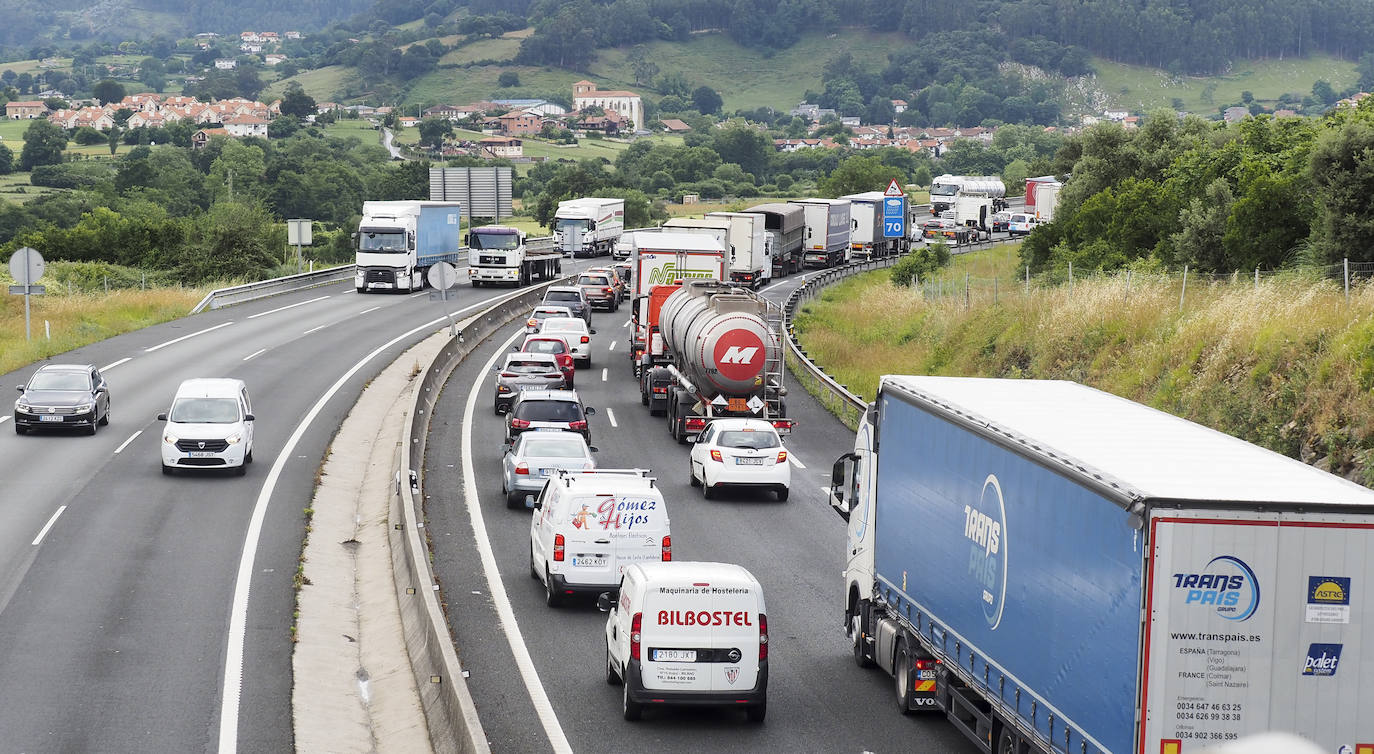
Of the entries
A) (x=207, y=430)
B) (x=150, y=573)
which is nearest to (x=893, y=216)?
(x=207, y=430)

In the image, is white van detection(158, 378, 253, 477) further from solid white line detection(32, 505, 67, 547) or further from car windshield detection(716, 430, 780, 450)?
car windshield detection(716, 430, 780, 450)

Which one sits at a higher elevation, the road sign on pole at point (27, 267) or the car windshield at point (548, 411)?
the road sign on pole at point (27, 267)

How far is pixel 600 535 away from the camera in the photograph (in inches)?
791

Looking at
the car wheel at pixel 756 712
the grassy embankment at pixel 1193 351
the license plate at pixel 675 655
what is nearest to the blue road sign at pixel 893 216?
the grassy embankment at pixel 1193 351

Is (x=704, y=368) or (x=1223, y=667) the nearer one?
(x=1223, y=667)

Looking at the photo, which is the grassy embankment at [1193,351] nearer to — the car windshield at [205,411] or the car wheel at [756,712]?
the car wheel at [756,712]

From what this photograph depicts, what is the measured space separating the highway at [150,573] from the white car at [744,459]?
7782mm

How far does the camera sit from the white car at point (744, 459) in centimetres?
2867

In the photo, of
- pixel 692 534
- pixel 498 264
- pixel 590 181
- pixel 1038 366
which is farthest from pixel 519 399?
pixel 590 181

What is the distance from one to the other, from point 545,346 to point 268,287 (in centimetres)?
2782

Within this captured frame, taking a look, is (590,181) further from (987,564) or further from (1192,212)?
(987,564)

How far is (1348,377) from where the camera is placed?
23922 mm

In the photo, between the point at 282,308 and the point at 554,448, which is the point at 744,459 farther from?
the point at 282,308

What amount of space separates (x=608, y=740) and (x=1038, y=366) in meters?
24.3
